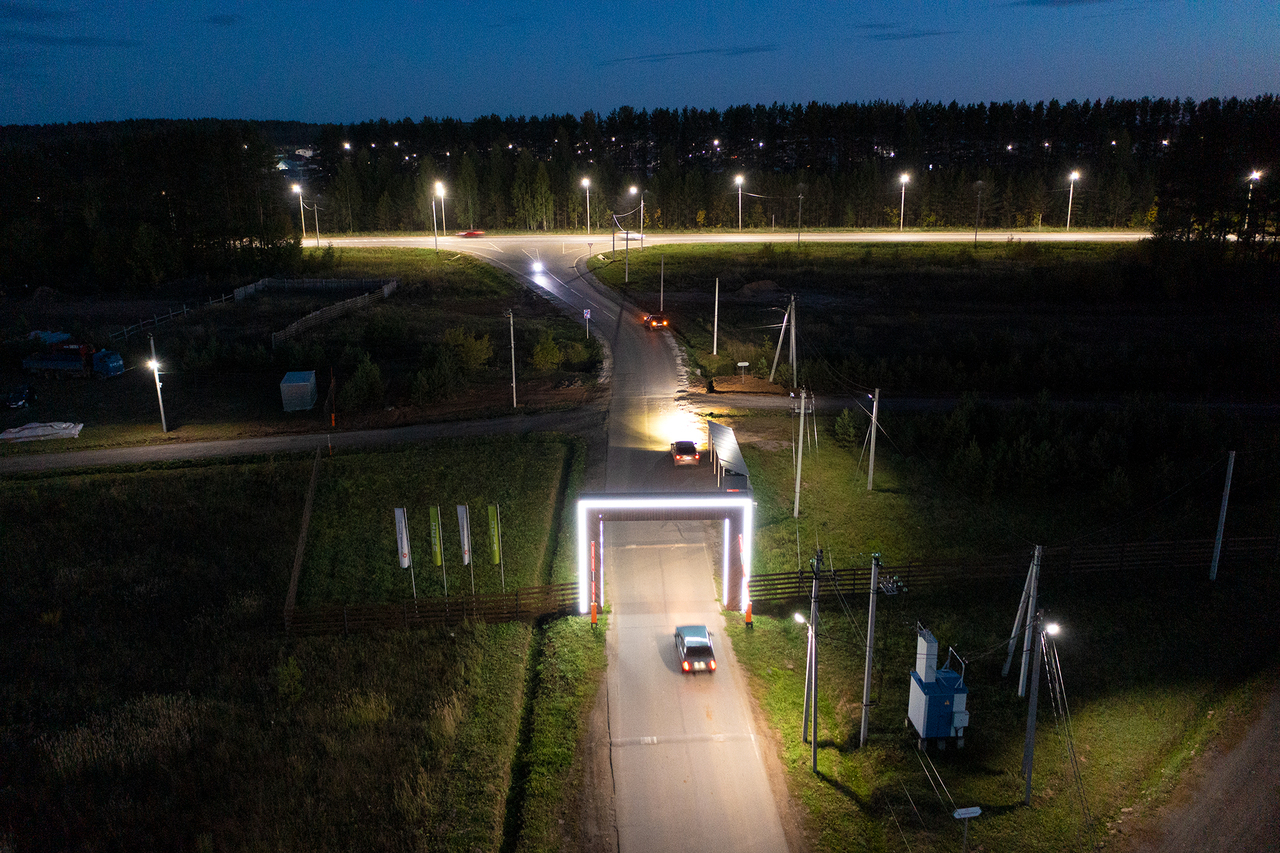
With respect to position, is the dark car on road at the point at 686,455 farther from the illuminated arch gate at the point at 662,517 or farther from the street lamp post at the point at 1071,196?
the street lamp post at the point at 1071,196

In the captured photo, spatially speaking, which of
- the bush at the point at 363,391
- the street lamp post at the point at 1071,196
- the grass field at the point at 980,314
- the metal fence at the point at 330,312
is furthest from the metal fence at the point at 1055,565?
the street lamp post at the point at 1071,196

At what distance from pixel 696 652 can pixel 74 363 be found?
126 feet

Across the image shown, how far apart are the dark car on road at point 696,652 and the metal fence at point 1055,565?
315 cm

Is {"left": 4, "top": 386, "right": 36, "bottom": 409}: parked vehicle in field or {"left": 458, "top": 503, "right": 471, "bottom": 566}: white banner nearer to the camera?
{"left": 458, "top": 503, "right": 471, "bottom": 566}: white banner

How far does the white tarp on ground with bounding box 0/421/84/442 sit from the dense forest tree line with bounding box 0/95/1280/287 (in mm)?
38436

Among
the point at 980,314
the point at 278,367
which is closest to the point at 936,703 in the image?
the point at 278,367

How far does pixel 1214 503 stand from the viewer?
26625 mm

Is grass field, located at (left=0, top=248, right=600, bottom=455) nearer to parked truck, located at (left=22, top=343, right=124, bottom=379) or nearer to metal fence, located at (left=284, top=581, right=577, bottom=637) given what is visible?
parked truck, located at (left=22, top=343, right=124, bottom=379)

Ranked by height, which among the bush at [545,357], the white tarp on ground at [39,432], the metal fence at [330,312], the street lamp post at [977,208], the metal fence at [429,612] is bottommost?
the metal fence at [429,612]

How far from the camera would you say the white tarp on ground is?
3362 centimetres

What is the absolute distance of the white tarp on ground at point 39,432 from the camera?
3362 centimetres

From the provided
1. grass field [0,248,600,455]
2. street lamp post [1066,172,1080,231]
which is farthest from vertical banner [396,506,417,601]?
street lamp post [1066,172,1080,231]

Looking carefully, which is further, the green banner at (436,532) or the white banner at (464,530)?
the green banner at (436,532)

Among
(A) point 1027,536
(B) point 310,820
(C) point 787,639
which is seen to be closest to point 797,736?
(C) point 787,639
